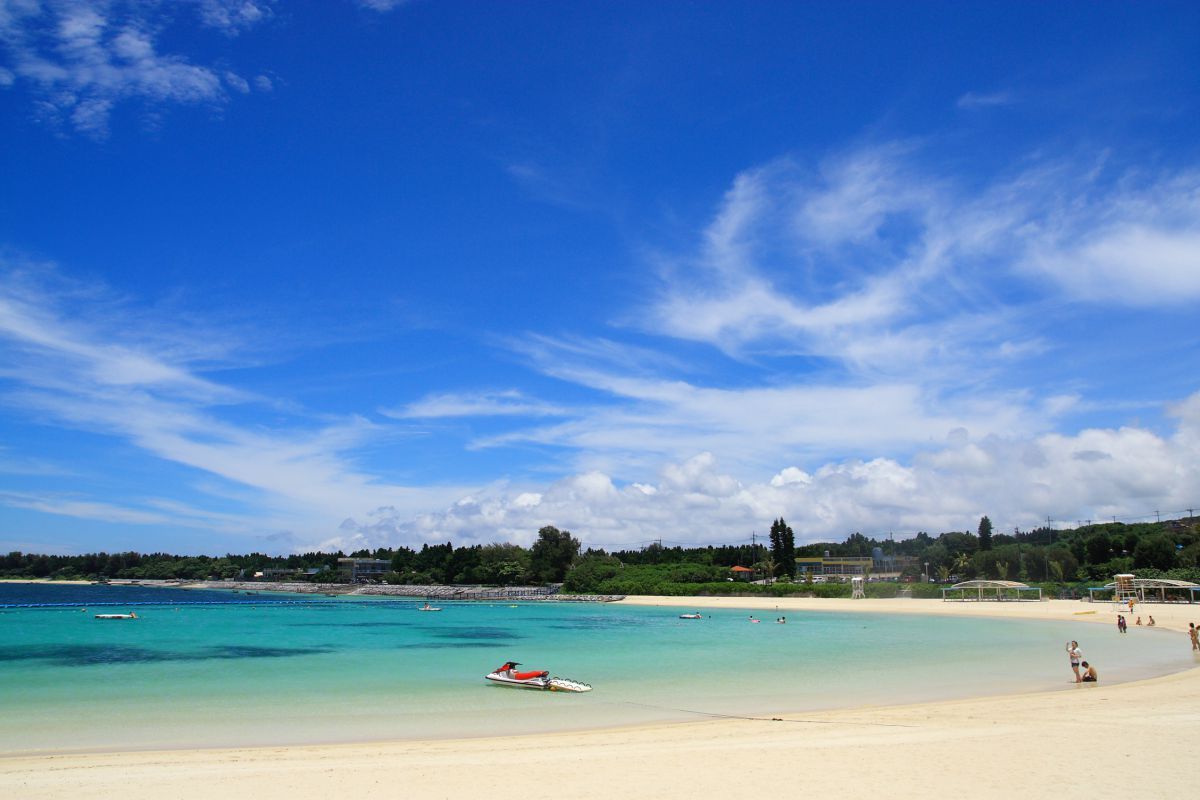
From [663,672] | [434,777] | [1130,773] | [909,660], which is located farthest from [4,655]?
[1130,773]

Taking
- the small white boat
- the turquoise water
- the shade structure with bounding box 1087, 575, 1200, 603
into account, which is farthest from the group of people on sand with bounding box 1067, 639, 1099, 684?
the shade structure with bounding box 1087, 575, 1200, 603

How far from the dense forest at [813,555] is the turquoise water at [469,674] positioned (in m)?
45.3

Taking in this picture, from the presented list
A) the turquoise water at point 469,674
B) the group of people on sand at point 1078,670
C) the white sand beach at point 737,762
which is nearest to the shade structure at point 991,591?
the turquoise water at point 469,674

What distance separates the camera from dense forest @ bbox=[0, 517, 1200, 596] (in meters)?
86.8

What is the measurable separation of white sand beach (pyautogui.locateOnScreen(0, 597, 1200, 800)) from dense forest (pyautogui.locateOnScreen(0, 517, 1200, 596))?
7218 centimetres

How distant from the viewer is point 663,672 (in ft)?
91.3

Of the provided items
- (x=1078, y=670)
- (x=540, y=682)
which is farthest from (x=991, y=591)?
(x=540, y=682)

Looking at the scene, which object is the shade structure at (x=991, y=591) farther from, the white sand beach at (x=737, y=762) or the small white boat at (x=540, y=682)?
the white sand beach at (x=737, y=762)

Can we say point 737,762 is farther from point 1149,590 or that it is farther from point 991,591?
point 991,591

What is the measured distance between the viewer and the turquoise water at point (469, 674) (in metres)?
17.9

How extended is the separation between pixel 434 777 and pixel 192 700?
14.0 metres

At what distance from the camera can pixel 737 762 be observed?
1207 cm

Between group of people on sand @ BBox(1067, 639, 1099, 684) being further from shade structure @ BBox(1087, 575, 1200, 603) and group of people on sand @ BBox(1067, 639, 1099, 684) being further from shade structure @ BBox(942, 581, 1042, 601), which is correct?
shade structure @ BBox(942, 581, 1042, 601)

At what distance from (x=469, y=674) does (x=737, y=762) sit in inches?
714
